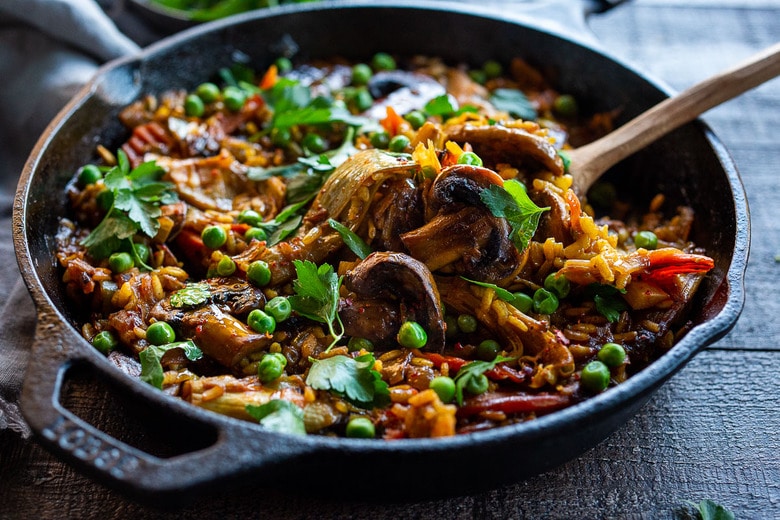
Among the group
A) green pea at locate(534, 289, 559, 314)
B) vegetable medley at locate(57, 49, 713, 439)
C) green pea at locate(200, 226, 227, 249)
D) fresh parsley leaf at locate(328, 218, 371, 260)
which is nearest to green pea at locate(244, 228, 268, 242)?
vegetable medley at locate(57, 49, 713, 439)

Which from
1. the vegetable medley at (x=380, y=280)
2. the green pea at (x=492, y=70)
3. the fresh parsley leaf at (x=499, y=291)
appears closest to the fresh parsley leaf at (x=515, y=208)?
the vegetable medley at (x=380, y=280)

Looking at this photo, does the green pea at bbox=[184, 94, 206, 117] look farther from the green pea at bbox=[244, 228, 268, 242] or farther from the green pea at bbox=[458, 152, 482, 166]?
the green pea at bbox=[458, 152, 482, 166]

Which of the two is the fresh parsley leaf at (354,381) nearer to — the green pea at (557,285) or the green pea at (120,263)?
the green pea at (557,285)

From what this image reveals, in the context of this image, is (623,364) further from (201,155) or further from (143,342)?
(201,155)

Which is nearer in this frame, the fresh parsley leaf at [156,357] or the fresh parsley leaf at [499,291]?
the fresh parsley leaf at [156,357]

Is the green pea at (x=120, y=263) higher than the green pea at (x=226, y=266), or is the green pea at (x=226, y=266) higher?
the green pea at (x=226, y=266)

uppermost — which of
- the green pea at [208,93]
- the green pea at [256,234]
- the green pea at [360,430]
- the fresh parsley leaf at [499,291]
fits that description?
the green pea at [208,93]

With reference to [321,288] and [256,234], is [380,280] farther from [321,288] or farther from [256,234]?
[256,234]

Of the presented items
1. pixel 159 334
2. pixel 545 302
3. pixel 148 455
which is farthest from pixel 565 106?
pixel 148 455
